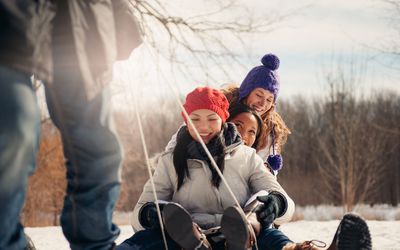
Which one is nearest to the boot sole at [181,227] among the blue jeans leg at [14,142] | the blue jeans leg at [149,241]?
the blue jeans leg at [149,241]

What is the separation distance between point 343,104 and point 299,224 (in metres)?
12.3

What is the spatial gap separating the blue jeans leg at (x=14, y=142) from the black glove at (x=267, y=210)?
4.38ft

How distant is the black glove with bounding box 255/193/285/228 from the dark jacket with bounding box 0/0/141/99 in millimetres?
1133

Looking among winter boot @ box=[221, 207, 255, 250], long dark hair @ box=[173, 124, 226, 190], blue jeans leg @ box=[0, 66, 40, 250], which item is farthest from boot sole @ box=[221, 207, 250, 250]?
blue jeans leg @ box=[0, 66, 40, 250]

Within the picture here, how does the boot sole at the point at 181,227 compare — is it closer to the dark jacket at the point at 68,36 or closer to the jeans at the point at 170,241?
the jeans at the point at 170,241

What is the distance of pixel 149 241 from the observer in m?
2.38

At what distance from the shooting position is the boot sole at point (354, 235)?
2059mm

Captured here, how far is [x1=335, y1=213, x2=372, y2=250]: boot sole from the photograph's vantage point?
2.06 metres

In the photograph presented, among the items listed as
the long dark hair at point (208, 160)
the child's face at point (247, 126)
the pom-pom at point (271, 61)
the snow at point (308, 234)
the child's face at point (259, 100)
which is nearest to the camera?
the long dark hair at point (208, 160)

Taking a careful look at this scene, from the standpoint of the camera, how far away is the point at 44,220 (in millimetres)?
20156

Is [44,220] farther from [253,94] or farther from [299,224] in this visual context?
[253,94]

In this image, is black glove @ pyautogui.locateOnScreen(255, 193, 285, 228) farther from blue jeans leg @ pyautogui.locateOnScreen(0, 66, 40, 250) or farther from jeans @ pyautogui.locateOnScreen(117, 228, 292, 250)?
blue jeans leg @ pyautogui.locateOnScreen(0, 66, 40, 250)

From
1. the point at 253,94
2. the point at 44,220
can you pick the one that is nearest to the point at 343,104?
the point at 44,220

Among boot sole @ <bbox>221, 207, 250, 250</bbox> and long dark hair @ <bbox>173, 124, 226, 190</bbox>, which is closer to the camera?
boot sole @ <bbox>221, 207, 250, 250</bbox>
